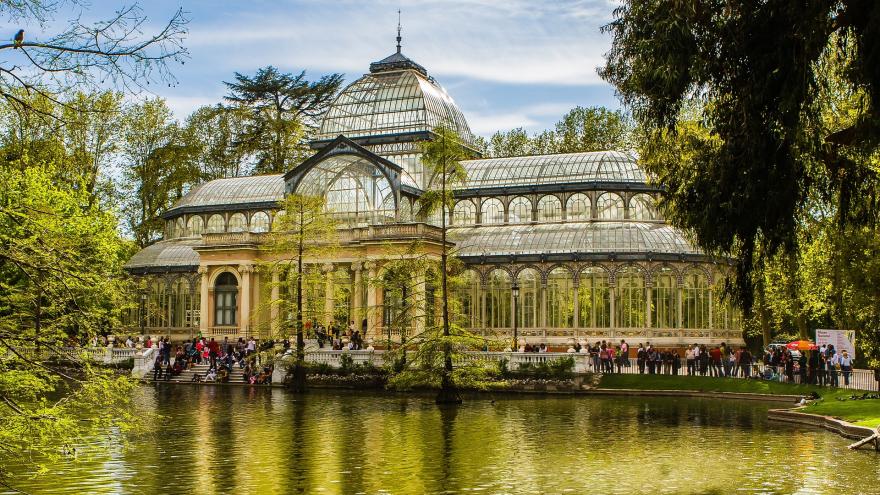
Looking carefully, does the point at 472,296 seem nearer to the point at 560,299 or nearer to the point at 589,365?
the point at 560,299

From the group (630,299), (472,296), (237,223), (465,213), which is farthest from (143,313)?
(630,299)

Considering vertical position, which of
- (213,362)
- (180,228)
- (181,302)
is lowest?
(213,362)

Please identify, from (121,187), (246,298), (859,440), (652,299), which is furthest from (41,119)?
(121,187)

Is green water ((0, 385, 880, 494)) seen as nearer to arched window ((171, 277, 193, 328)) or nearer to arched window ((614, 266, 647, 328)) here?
arched window ((614, 266, 647, 328))

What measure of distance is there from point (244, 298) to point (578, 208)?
1971 centimetres

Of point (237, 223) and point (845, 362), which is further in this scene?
point (237, 223)

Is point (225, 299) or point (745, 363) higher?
point (225, 299)

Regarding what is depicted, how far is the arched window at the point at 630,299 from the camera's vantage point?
49938 mm

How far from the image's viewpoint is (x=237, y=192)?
208ft

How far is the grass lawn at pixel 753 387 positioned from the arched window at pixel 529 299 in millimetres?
11067

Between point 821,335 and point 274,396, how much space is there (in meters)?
21.9

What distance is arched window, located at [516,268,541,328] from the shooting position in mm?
51781

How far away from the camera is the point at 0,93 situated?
28.8 ft

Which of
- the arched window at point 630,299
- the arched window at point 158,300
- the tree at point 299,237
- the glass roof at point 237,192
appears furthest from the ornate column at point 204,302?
the arched window at point 630,299
